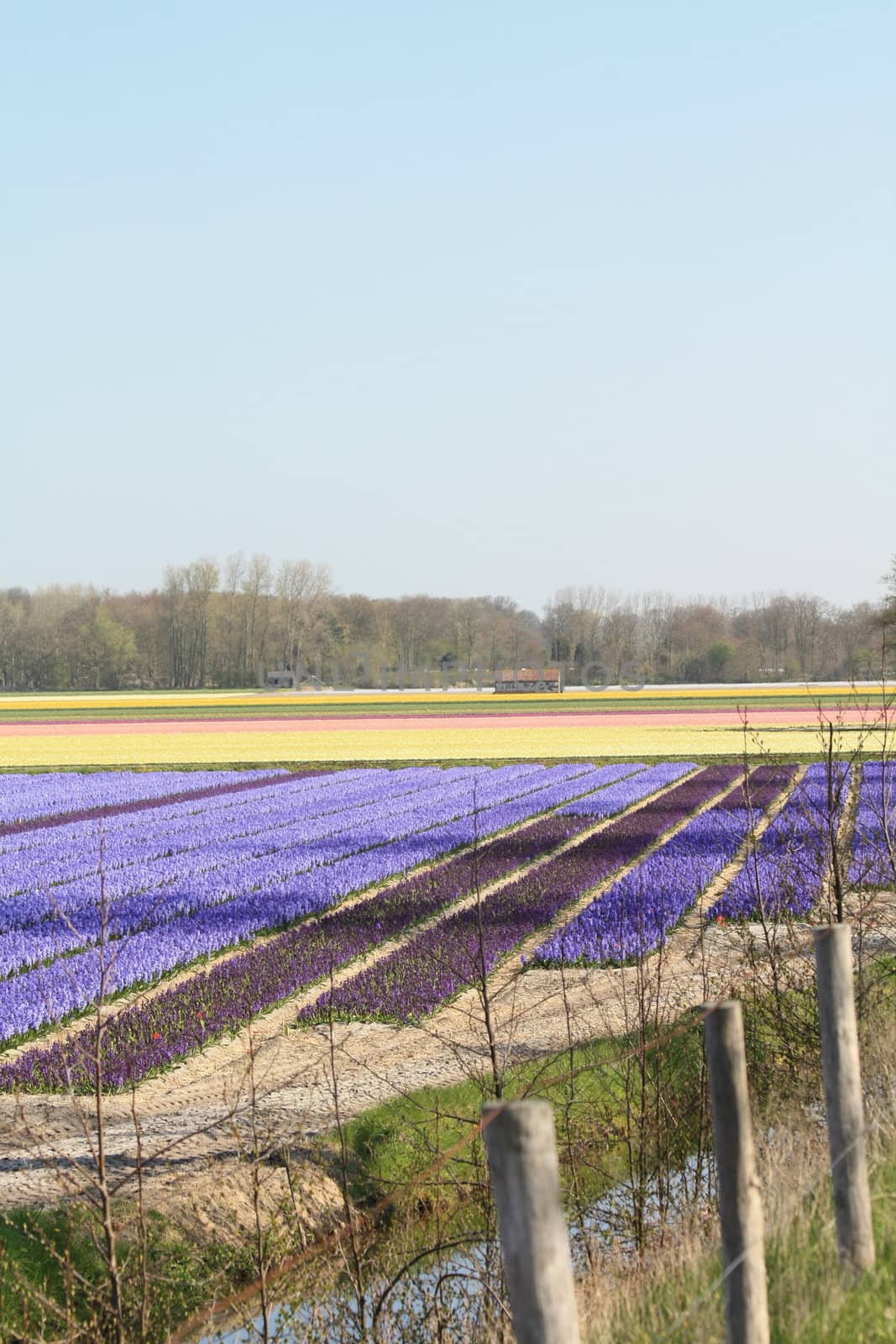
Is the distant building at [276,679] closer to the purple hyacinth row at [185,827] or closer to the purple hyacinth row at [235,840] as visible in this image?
the purple hyacinth row at [185,827]

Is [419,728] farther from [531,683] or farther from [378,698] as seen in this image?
[531,683]

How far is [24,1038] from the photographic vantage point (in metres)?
12.2

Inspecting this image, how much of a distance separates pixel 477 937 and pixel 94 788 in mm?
25524

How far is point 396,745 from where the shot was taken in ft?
176

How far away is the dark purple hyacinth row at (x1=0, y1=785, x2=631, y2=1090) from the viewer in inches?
427

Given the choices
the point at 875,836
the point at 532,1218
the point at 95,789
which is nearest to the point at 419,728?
the point at 95,789

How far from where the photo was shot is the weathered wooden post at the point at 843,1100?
5070 millimetres

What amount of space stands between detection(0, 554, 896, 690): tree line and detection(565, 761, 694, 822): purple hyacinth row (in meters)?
98.7

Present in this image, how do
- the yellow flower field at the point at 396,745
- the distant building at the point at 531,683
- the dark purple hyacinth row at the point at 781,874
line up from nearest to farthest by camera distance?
the dark purple hyacinth row at the point at 781,874 → the yellow flower field at the point at 396,745 → the distant building at the point at 531,683

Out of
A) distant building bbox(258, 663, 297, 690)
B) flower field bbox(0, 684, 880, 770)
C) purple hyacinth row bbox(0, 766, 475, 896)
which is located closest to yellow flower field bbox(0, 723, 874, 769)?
flower field bbox(0, 684, 880, 770)

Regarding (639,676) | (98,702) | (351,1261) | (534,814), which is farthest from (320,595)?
(351,1261)

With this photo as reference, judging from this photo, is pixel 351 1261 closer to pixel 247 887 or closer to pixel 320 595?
pixel 247 887

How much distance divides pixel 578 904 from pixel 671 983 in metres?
5.17

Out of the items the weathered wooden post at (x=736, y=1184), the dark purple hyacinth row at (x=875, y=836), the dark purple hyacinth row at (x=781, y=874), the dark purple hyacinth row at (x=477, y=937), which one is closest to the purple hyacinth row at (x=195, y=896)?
the dark purple hyacinth row at (x=477, y=937)
